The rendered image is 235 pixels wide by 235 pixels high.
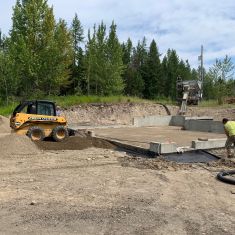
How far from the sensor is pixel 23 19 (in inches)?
1395

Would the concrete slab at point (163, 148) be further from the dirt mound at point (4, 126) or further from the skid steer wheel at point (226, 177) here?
the dirt mound at point (4, 126)

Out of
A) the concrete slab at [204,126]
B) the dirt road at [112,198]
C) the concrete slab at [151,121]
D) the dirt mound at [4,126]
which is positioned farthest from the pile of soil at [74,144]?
the concrete slab at [151,121]

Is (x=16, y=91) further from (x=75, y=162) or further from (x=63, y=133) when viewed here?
(x=75, y=162)

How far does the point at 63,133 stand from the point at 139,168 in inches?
224

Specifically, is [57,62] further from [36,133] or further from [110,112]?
[36,133]

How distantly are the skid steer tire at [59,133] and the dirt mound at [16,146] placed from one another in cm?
189

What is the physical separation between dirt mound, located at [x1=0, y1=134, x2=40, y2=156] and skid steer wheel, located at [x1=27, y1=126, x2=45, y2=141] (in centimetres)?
144

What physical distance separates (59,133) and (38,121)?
100 centimetres

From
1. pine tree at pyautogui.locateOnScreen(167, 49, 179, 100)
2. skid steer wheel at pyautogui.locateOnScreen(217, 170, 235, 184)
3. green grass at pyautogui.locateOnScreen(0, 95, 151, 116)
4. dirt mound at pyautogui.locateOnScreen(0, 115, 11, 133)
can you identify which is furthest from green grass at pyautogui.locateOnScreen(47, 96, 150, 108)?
pine tree at pyautogui.locateOnScreen(167, 49, 179, 100)

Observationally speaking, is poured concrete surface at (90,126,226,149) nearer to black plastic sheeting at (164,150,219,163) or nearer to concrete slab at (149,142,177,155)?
concrete slab at (149,142,177,155)

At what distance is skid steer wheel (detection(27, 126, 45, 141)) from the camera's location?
14810 millimetres

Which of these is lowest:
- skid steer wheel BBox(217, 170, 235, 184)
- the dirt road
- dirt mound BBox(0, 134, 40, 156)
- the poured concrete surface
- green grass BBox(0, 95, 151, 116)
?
the dirt road

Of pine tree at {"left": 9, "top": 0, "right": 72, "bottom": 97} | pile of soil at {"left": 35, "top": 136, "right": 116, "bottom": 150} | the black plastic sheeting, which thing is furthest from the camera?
pine tree at {"left": 9, "top": 0, "right": 72, "bottom": 97}

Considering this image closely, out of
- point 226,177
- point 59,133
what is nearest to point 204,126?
point 59,133
